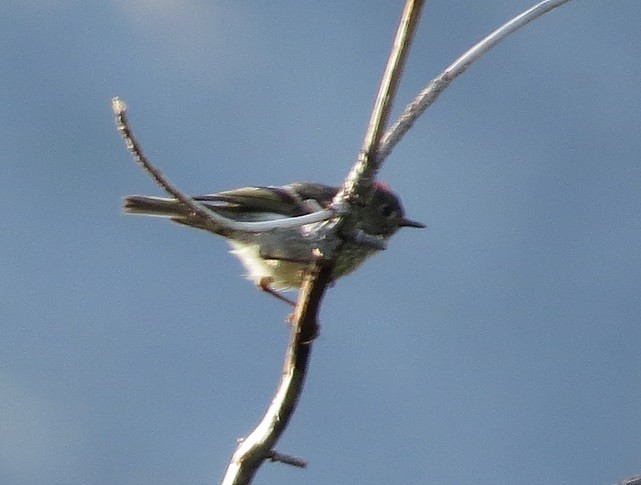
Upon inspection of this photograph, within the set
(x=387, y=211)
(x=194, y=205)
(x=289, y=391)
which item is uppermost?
(x=387, y=211)

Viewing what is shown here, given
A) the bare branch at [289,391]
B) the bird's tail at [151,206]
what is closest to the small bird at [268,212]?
the bird's tail at [151,206]

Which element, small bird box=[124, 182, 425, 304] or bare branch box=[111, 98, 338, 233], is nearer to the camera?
bare branch box=[111, 98, 338, 233]

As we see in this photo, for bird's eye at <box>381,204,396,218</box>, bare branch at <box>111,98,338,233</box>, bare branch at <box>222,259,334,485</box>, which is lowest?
bare branch at <box>222,259,334,485</box>

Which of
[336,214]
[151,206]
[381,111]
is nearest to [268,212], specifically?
[151,206]

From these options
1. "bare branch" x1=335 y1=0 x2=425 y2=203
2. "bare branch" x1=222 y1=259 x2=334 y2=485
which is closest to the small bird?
"bare branch" x1=222 y1=259 x2=334 y2=485

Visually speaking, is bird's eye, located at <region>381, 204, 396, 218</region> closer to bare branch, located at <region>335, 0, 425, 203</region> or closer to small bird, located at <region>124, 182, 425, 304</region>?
small bird, located at <region>124, 182, 425, 304</region>

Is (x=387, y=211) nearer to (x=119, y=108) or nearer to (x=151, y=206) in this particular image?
(x=151, y=206)

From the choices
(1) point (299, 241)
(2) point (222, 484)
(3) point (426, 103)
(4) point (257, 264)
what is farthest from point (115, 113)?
(4) point (257, 264)
